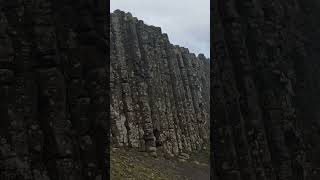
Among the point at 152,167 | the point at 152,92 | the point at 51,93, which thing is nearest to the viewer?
the point at 51,93

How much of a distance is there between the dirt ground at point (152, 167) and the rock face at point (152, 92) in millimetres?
1341

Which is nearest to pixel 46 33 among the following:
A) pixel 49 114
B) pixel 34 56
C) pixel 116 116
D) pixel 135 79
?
pixel 34 56

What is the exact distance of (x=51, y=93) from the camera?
17.9 ft

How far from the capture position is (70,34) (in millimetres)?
5691

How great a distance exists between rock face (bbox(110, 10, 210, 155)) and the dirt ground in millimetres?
1341

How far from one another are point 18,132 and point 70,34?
1.16 m

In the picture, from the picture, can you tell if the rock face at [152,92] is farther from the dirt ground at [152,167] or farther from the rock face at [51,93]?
the rock face at [51,93]
